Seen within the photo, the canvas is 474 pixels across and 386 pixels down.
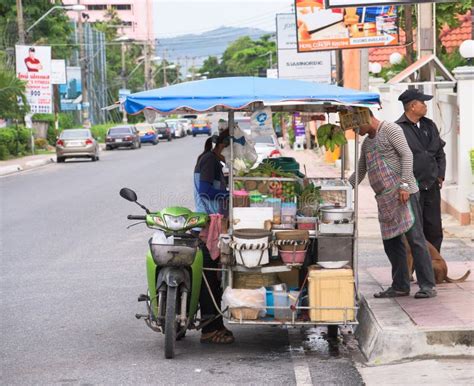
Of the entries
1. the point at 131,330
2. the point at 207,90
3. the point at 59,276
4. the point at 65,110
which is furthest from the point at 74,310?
the point at 65,110

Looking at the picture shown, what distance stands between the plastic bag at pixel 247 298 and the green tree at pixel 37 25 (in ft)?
160

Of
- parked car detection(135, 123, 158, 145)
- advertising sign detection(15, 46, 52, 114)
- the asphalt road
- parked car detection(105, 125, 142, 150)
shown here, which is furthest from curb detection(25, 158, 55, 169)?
the asphalt road

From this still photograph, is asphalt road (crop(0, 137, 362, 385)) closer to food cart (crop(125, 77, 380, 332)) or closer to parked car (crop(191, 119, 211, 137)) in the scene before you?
food cart (crop(125, 77, 380, 332))

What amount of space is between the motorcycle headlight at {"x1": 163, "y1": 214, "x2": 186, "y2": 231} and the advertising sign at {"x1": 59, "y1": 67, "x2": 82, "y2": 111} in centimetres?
6414

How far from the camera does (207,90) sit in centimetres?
830

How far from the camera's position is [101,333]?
9.22 metres

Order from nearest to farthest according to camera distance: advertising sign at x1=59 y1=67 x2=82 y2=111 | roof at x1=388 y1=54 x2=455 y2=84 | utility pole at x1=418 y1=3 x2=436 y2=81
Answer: roof at x1=388 y1=54 x2=455 y2=84 < utility pole at x1=418 y1=3 x2=436 y2=81 < advertising sign at x1=59 y1=67 x2=82 y2=111

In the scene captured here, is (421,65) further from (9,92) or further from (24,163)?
(24,163)

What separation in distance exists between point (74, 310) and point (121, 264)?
3.27 m

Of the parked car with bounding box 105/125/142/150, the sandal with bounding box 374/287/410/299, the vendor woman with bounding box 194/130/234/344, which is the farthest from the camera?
the parked car with bounding box 105/125/142/150

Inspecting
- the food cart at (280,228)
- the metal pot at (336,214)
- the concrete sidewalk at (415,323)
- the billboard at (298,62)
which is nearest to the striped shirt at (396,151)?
the food cart at (280,228)

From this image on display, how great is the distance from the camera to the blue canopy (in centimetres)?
809

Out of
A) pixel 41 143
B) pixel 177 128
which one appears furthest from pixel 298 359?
pixel 177 128

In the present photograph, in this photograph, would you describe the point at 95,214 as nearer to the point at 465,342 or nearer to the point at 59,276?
the point at 59,276
